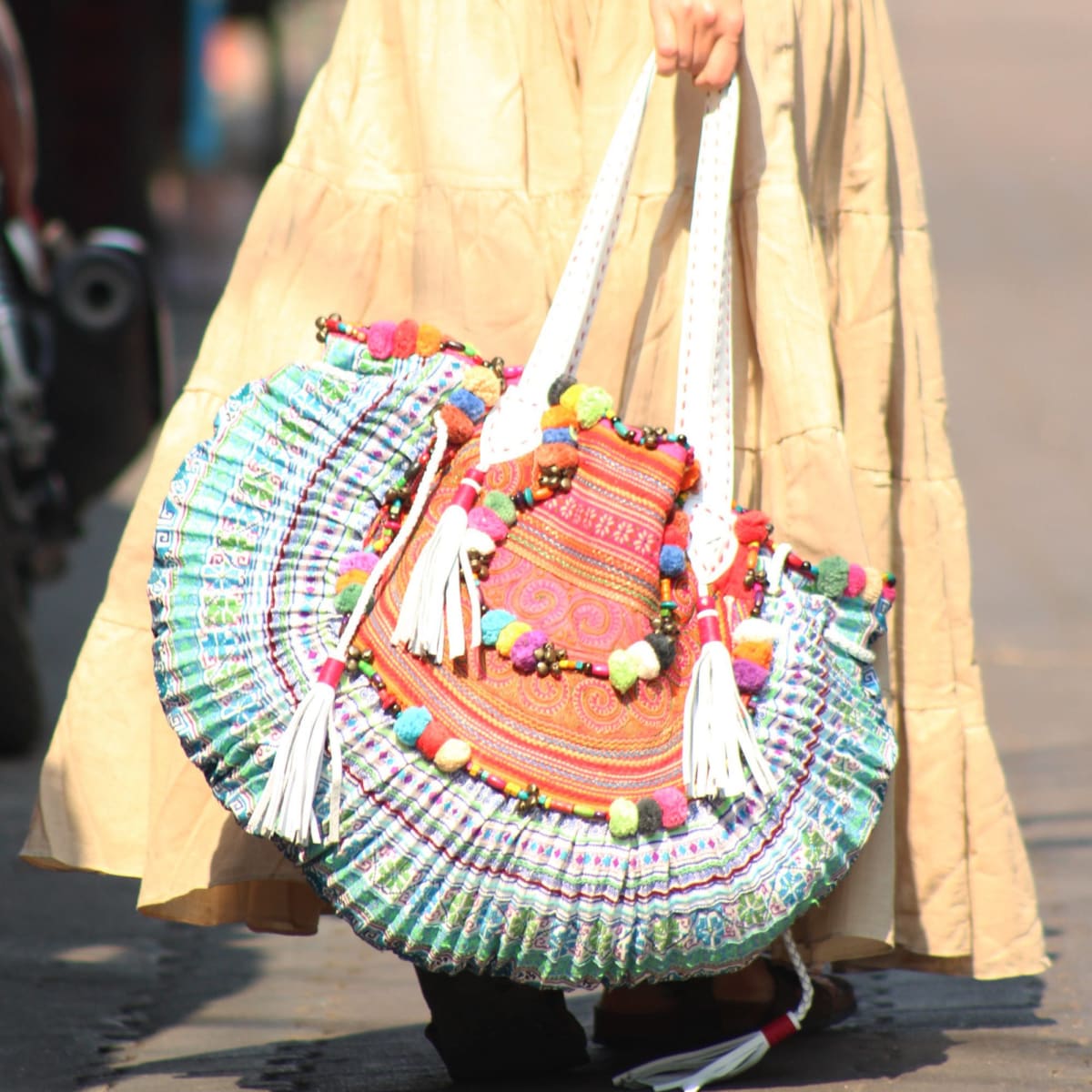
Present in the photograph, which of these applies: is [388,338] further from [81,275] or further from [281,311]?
[81,275]

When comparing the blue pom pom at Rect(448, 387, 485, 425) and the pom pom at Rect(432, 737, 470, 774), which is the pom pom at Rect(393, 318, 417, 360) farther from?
the pom pom at Rect(432, 737, 470, 774)

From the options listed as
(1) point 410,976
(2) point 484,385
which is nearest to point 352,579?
(2) point 484,385

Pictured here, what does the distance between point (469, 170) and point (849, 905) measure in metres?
0.96

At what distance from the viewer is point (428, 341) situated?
7.12 ft

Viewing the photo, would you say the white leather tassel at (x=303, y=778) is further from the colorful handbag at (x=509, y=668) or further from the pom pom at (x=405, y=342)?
the pom pom at (x=405, y=342)

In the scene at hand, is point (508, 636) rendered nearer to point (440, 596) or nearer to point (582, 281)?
point (440, 596)

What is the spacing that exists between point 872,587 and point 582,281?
1.54ft

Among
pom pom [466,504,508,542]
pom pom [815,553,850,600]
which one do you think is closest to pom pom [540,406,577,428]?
pom pom [466,504,508,542]

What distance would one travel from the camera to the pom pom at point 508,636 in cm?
204

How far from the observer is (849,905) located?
230 cm

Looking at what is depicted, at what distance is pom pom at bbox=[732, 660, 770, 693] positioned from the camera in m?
2.10

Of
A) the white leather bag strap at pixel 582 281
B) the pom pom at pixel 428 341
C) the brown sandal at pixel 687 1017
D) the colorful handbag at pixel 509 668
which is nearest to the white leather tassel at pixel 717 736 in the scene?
the colorful handbag at pixel 509 668

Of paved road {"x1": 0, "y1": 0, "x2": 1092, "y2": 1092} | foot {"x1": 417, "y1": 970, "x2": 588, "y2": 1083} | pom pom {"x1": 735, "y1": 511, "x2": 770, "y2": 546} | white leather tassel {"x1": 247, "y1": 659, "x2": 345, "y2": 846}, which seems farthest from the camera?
paved road {"x1": 0, "y1": 0, "x2": 1092, "y2": 1092}

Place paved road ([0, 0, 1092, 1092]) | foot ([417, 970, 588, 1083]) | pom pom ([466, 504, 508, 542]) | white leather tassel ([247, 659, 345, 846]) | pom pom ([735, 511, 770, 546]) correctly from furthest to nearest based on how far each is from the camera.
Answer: paved road ([0, 0, 1092, 1092]) → foot ([417, 970, 588, 1083]) → pom pom ([735, 511, 770, 546]) → pom pom ([466, 504, 508, 542]) → white leather tassel ([247, 659, 345, 846])
